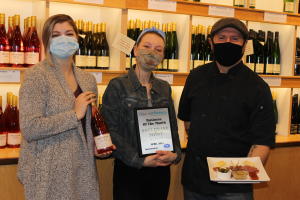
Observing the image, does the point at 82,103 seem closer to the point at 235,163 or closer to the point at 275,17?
the point at 235,163

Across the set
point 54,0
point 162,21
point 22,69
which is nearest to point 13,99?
point 22,69

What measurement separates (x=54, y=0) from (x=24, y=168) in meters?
1.34

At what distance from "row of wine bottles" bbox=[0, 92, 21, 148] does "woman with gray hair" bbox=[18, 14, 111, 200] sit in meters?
1.05

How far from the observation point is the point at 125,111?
6.56ft

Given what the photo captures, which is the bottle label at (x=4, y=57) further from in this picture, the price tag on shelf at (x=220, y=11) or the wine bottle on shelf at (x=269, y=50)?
the wine bottle on shelf at (x=269, y=50)

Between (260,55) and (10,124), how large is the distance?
7.81 feet

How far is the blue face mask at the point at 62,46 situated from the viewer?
1.77 meters

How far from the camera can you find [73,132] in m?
1.76

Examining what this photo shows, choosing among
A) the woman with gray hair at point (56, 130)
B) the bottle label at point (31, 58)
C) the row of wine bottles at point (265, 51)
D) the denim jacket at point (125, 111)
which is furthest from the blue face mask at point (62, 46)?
the row of wine bottles at point (265, 51)

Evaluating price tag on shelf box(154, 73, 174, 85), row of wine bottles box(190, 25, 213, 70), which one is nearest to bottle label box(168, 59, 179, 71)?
price tag on shelf box(154, 73, 174, 85)

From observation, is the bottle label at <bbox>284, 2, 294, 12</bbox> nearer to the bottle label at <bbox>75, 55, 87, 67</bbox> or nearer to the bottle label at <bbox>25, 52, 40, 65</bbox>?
the bottle label at <bbox>75, 55, 87, 67</bbox>

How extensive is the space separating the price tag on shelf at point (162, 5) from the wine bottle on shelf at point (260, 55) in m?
1.04

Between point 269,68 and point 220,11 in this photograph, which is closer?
Result: point 220,11

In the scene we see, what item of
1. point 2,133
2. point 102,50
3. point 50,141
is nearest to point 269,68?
point 102,50
